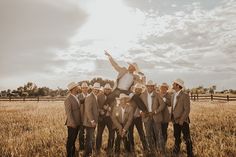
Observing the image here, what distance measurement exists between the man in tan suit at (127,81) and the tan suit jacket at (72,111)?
1.46m

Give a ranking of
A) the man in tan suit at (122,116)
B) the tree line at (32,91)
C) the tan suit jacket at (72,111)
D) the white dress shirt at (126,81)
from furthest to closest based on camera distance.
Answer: the tree line at (32,91), the white dress shirt at (126,81), the man in tan suit at (122,116), the tan suit jacket at (72,111)

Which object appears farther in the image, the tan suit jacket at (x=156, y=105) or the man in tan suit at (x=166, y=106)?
the man in tan suit at (x=166, y=106)

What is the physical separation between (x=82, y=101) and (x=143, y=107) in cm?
186

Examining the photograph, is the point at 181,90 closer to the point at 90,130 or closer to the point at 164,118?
the point at 164,118

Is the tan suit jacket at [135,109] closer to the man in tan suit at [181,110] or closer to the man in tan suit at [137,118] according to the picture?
the man in tan suit at [137,118]

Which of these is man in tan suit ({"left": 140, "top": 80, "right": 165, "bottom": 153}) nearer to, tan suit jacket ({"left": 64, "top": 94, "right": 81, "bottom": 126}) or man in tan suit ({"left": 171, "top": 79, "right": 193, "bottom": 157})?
man in tan suit ({"left": 171, "top": 79, "right": 193, "bottom": 157})

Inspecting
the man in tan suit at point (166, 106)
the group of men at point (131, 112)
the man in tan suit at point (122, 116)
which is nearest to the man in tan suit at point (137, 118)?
the group of men at point (131, 112)

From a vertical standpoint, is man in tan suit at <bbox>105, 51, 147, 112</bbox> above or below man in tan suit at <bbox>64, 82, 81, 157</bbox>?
above

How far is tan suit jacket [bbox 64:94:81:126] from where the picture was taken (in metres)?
8.64

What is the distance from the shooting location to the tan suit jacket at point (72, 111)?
864 cm

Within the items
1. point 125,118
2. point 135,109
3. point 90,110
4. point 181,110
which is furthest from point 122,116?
point 181,110

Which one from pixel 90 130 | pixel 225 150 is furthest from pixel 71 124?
pixel 225 150

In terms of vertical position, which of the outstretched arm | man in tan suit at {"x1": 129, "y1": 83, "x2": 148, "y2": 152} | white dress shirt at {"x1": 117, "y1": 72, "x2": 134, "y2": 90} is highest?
the outstretched arm

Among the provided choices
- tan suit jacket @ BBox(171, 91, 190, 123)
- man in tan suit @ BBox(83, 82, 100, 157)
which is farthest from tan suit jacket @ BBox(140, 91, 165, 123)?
man in tan suit @ BBox(83, 82, 100, 157)
